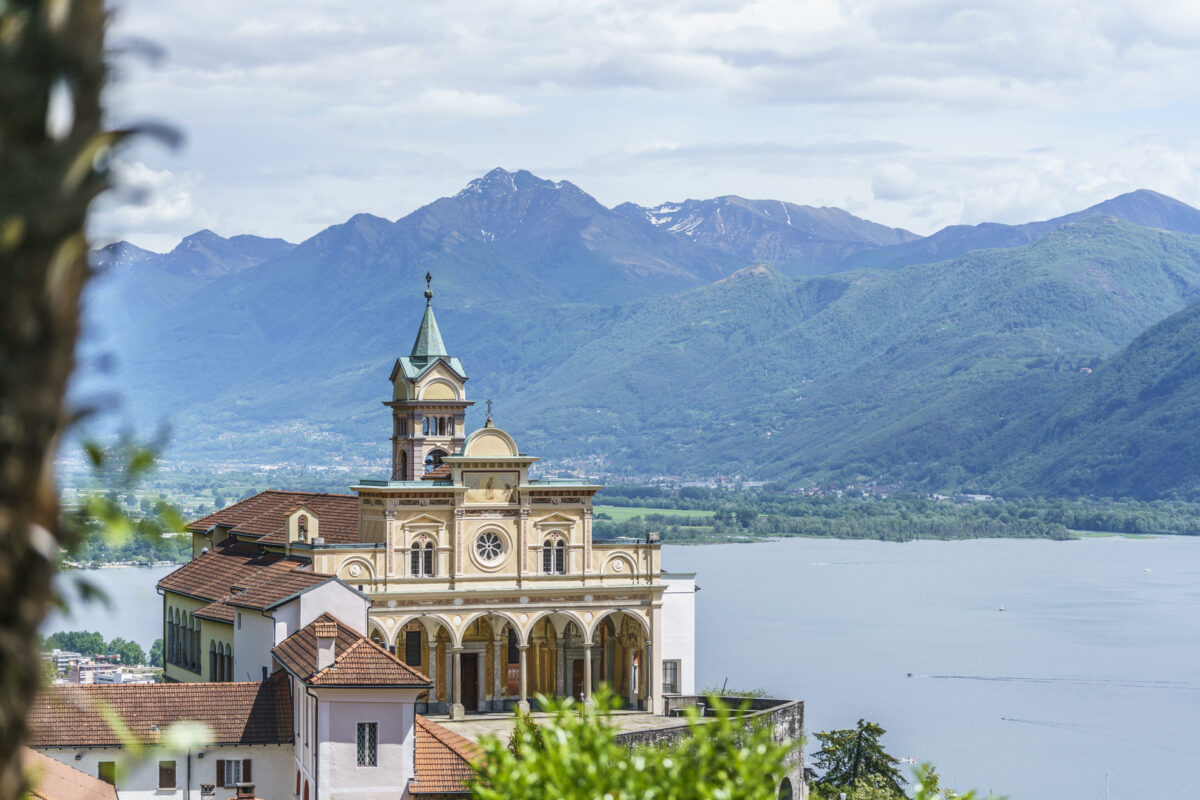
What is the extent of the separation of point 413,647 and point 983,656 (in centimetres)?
6511

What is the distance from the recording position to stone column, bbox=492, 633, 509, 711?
160 ft

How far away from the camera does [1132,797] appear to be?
69000mm

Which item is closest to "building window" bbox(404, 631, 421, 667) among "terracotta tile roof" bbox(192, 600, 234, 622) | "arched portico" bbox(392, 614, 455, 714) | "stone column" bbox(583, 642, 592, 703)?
"arched portico" bbox(392, 614, 455, 714)

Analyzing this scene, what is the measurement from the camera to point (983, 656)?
107125mm

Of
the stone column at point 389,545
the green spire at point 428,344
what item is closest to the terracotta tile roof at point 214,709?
the stone column at point 389,545

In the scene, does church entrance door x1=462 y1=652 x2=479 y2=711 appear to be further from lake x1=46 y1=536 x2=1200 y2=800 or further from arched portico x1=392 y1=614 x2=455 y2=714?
lake x1=46 y1=536 x2=1200 y2=800

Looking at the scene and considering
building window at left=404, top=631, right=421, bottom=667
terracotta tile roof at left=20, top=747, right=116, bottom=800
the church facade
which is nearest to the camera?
terracotta tile roof at left=20, top=747, right=116, bottom=800

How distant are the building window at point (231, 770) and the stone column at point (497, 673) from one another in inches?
623

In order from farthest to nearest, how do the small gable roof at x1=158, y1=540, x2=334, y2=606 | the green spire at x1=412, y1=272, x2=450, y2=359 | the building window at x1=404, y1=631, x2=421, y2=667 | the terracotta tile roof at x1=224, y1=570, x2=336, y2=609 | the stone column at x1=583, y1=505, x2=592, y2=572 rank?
the green spire at x1=412, y1=272, x2=450, y2=359 → the stone column at x1=583, y1=505, x2=592, y2=572 → the building window at x1=404, y1=631, x2=421, y2=667 → the small gable roof at x1=158, y1=540, x2=334, y2=606 → the terracotta tile roof at x1=224, y1=570, x2=336, y2=609

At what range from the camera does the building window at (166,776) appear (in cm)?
3312

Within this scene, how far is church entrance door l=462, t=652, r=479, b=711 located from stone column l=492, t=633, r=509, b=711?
1.59 ft

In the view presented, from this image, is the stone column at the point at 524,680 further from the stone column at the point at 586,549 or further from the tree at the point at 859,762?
the tree at the point at 859,762

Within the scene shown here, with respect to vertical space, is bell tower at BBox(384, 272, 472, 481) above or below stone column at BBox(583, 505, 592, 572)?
above

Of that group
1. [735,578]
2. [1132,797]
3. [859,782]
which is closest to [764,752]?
[859,782]
